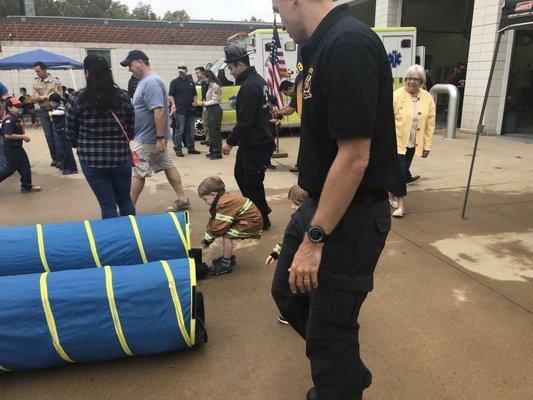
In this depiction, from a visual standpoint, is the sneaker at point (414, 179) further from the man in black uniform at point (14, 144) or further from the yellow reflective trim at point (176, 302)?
the man in black uniform at point (14, 144)

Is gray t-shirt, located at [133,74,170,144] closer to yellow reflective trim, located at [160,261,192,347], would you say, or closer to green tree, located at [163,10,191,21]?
yellow reflective trim, located at [160,261,192,347]

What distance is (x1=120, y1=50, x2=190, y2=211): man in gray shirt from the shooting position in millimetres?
4980

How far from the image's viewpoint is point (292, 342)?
2.93m

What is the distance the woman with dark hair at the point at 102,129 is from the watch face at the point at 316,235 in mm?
2802

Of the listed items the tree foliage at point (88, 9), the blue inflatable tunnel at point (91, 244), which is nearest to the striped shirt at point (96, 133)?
the blue inflatable tunnel at point (91, 244)

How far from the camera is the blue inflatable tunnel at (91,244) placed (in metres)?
3.06

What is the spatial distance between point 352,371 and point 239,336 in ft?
4.06

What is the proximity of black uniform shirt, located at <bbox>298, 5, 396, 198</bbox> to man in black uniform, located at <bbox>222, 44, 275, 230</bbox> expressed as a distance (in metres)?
2.71

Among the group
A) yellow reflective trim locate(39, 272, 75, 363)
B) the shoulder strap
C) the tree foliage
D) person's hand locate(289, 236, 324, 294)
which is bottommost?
yellow reflective trim locate(39, 272, 75, 363)

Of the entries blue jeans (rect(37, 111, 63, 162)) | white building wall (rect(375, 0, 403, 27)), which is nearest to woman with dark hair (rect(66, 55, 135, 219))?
blue jeans (rect(37, 111, 63, 162))

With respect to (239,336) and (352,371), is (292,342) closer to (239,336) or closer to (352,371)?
(239,336)

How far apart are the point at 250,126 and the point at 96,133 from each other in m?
1.48

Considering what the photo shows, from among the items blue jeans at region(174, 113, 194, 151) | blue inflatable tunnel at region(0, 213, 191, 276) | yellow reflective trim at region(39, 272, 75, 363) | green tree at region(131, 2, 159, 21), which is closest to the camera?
yellow reflective trim at region(39, 272, 75, 363)

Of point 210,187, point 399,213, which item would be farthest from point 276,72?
point 210,187
